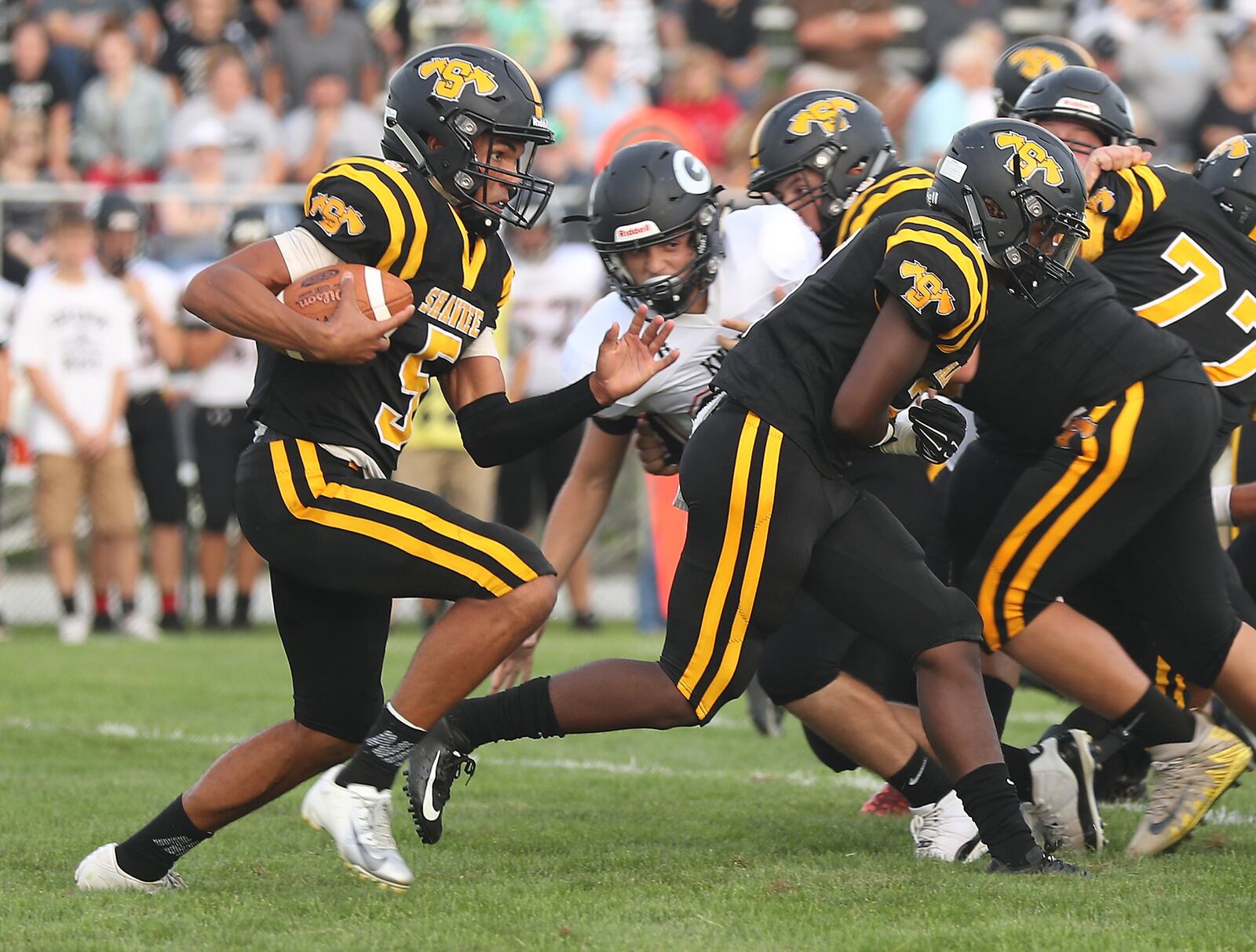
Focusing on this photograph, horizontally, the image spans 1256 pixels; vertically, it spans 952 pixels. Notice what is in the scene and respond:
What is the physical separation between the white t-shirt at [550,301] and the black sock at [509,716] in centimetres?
609

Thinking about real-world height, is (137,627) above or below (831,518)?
below

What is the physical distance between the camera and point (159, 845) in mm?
4020

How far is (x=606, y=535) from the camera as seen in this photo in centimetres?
1130

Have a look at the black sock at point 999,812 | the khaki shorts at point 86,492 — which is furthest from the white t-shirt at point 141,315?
the black sock at point 999,812

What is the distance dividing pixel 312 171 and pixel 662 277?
23.1ft

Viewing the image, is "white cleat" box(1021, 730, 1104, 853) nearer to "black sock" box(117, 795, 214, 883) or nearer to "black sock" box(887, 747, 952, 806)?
"black sock" box(887, 747, 952, 806)

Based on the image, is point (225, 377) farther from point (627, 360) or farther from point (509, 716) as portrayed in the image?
point (627, 360)

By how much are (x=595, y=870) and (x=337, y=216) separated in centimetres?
168

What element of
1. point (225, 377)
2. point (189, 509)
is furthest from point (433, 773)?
point (189, 509)

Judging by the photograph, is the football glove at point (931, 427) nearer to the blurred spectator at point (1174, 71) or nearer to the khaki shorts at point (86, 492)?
the khaki shorts at point (86, 492)

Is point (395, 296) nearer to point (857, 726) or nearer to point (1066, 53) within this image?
point (857, 726)

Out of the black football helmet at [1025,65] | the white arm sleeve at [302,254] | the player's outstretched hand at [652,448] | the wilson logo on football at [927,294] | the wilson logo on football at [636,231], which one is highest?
the black football helmet at [1025,65]

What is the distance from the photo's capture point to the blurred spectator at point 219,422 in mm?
10047

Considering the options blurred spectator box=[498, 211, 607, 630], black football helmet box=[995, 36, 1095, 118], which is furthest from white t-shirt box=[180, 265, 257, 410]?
black football helmet box=[995, 36, 1095, 118]
